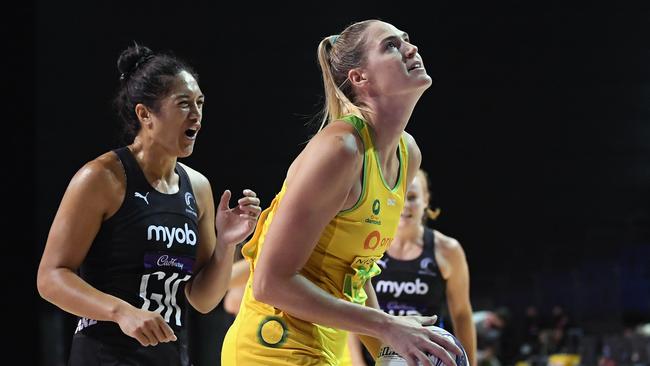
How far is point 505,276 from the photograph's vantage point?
27.4ft

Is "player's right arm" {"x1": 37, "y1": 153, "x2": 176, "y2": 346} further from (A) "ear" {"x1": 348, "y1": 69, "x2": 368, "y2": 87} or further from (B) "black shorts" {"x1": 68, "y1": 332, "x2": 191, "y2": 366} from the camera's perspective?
(A) "ear" {"x1": 348, "y1": 69, "x2": 368, "y2": 87}

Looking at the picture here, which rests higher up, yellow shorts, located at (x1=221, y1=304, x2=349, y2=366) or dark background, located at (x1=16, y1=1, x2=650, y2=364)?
yellow shorts, located at (x1=221, y1=304, x2=349, y2=366)

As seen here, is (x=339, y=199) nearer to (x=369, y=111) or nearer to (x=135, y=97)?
(x=369, y=111)

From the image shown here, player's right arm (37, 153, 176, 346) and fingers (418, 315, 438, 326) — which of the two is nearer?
fingers (418, 315, 438, 326)

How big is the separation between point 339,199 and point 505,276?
683cm

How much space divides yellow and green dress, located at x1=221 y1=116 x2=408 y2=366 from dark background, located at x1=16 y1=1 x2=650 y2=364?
430 cm

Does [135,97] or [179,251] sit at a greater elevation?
[135,97]

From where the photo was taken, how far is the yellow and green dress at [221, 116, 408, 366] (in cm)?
191

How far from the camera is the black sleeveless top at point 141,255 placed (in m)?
2.33

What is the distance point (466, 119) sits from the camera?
7980 mm

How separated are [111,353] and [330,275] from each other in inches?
28.6

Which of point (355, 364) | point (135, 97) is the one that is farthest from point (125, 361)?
point (355, 364)

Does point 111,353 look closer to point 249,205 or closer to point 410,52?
point 249,205

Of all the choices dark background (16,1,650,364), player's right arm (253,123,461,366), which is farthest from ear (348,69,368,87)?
dark background (16,1,650,364)
